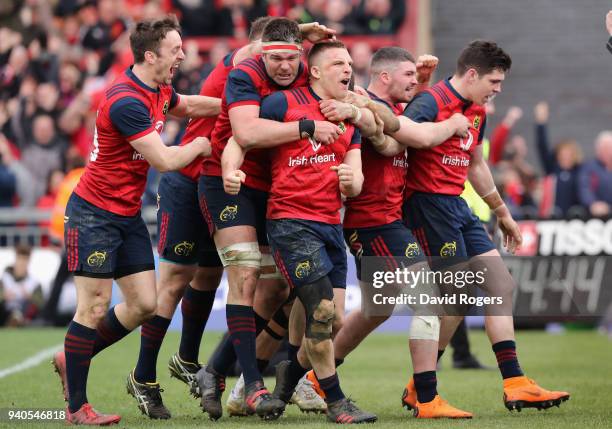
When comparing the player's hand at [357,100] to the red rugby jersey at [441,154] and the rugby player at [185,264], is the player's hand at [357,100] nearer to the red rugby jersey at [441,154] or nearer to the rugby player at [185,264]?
the red rugby jersey at [441,154]

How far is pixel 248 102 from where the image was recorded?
24.1 feet

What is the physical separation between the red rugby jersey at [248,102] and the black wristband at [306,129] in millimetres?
333

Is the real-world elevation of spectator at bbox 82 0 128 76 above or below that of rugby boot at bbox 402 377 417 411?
above

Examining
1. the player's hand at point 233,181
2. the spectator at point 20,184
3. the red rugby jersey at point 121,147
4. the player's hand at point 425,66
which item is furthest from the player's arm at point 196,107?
the spectator at point 20,184

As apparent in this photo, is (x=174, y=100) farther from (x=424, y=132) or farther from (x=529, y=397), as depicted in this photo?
(x=529, y=397)

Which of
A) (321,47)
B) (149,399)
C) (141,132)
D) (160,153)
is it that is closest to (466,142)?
(321,47)

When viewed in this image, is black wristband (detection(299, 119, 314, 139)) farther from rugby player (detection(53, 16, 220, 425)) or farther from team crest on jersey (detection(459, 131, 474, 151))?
team crest on jersey (detection(459, 131, 474, 151))

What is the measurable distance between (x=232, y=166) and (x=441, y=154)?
1.51m

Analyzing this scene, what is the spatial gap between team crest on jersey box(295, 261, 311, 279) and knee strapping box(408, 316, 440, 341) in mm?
891

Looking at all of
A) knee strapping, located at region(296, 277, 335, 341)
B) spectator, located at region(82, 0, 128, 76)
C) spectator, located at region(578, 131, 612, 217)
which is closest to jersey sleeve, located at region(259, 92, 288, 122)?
knee strapping, located at region(296, 277, 335, 341)

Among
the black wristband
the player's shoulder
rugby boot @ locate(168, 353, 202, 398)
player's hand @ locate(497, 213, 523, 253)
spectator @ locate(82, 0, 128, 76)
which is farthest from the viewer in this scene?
spectator @ locate(82, 0, 128, 76)

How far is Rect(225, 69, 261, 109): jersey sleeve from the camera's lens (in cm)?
734

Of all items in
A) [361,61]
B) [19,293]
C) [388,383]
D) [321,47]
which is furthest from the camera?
[361,61]

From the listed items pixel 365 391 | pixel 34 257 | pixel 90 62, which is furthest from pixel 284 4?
pixel 365 391
